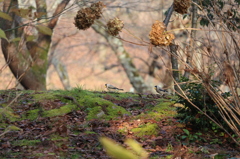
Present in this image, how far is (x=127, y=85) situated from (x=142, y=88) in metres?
13.8

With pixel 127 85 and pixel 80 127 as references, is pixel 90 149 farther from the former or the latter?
pixel 127 85

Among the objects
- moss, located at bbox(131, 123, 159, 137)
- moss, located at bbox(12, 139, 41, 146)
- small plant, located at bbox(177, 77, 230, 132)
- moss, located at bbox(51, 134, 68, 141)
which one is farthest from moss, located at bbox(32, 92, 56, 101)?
small plant, located at bbox(177, 77, 230, 132)

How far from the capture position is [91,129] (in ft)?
16.6

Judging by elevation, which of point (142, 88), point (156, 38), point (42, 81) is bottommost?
point (142, 88)

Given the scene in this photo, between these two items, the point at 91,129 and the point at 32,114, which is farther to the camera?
the point at 32,114

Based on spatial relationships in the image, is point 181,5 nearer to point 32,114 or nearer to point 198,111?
point 198,111

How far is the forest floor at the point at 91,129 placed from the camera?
4.16 metres

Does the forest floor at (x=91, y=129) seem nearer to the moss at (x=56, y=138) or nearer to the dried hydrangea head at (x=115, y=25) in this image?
the moss at (x=56, y=138)

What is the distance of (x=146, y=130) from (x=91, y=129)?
0.84 m

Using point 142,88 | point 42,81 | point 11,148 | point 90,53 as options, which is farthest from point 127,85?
point 11,148

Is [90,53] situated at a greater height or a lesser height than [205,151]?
lesser

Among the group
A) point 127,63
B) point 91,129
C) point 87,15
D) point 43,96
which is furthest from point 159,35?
point 127,63

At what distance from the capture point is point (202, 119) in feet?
15.8

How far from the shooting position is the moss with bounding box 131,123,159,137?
4.95 metres
